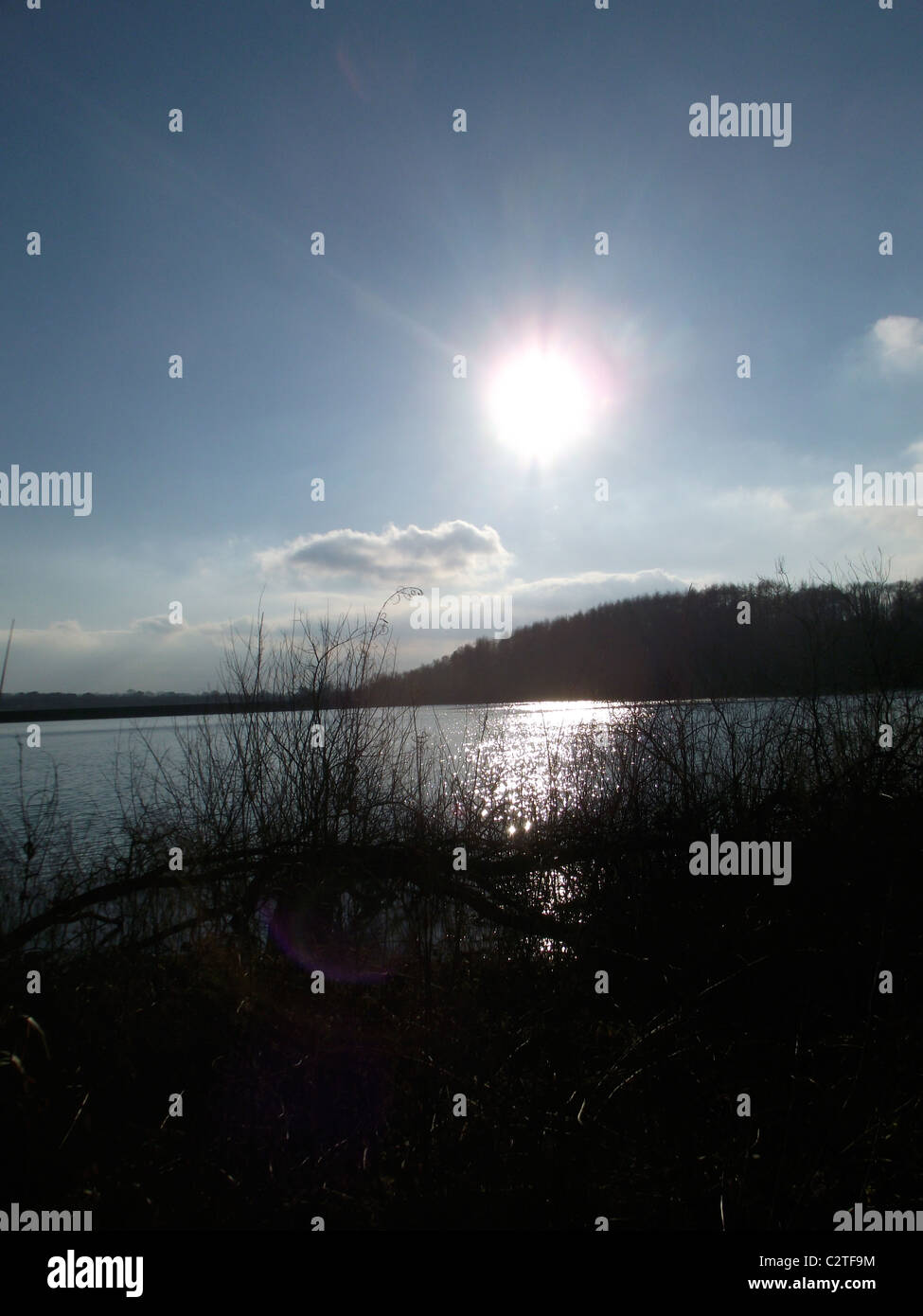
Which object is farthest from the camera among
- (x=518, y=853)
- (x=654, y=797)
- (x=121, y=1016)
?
(x=654, y=797)

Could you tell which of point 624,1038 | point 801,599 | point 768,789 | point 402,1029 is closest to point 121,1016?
point 402,1029

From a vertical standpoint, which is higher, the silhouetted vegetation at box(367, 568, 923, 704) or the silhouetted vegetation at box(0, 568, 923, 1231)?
the silhouetted vegetation at box(367, 568, 923, 704)

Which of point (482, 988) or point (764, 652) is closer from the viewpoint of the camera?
point (482, 988)

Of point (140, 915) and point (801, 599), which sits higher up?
point (801, 599)

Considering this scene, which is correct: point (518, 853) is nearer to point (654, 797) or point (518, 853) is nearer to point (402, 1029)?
point (654, 797)

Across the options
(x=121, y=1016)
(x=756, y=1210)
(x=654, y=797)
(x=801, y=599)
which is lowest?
(x=756, y=1210)

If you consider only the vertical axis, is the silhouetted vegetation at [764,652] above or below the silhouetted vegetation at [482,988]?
above

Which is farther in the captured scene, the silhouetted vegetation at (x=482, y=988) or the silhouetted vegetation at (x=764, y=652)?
the silhouetted vegetation at (x=764, y=652)

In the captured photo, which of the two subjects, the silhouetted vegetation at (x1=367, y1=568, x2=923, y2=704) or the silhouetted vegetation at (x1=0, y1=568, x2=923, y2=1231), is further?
the silhouetted vegetation at (x1=367, y1=568, x2=923, y2=704)

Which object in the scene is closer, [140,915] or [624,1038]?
[624,1038]

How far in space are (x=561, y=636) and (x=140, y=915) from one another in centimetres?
1921

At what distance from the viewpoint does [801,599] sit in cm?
790

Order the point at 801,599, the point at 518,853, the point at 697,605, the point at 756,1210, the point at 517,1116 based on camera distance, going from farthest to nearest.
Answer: the point at 697,605
the point at 801,599
the point at 518,853
the point at 517,1116
the point at 756,1210

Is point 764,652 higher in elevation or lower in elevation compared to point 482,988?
higher
